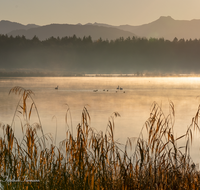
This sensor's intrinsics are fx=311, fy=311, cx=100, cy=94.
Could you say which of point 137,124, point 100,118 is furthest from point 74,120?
point 137,124

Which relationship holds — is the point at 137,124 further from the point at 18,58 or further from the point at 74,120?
the point at 18,58

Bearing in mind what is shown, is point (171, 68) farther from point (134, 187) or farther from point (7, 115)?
point (134, 187)

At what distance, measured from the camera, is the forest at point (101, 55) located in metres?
116

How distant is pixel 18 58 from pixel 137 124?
4331 inches

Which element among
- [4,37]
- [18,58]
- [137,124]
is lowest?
[137,124]

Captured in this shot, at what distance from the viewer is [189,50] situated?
120 meters

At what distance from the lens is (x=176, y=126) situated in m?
11.2

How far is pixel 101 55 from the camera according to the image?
118188 mm

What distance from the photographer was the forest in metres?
116

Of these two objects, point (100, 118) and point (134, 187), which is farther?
point (100, 118)

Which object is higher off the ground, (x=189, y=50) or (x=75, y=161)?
(x=189, y=50)

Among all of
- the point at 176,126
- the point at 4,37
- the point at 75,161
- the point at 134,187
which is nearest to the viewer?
the point at 134,187

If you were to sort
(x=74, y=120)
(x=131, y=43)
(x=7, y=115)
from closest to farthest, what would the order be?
(x=74, y=120) < (x=7, y=115) < (x=131, y=43)

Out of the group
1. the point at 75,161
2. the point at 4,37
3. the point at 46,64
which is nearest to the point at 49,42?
Answer: the point at 46,64
